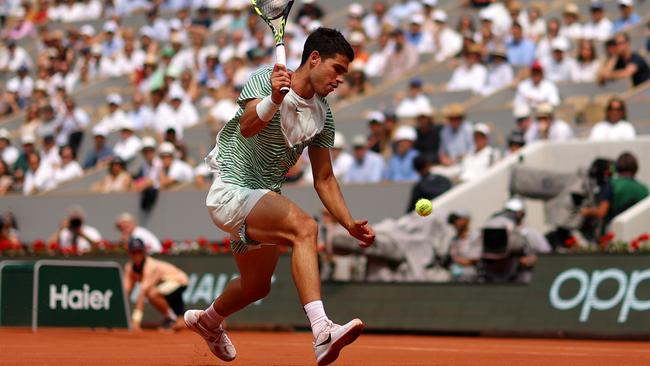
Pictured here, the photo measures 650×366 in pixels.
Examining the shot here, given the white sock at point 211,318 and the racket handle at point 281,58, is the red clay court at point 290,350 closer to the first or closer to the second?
the white sock at point 211,318

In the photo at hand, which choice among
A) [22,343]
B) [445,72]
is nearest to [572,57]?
[445,72]

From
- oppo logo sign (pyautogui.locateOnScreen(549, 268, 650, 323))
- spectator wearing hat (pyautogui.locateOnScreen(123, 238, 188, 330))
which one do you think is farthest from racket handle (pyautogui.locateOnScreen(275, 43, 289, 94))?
spectator wearing hat (pyautogui.locateOnScreen(123, 238, 188, 330))

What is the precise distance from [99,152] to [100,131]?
43 centimetres

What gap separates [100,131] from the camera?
2642 centimetres

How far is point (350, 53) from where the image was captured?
9.20 m

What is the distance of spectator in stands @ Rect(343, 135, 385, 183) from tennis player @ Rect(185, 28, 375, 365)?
1099 centimetres

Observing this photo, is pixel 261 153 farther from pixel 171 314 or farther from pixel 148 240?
pixel 148 240

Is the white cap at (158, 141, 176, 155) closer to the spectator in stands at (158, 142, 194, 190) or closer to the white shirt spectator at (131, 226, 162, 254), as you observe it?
the spectator in stands at (158, 142, 194, 190)

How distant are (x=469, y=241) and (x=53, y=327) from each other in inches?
211

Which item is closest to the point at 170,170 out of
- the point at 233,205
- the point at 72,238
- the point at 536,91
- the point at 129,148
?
the point at 129,148

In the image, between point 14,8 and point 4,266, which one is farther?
point 14,8

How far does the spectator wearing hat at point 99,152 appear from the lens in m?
26.1

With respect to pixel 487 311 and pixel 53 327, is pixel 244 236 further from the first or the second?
pixel 53 327

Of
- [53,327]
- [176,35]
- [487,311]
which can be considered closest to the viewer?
[487,311]
